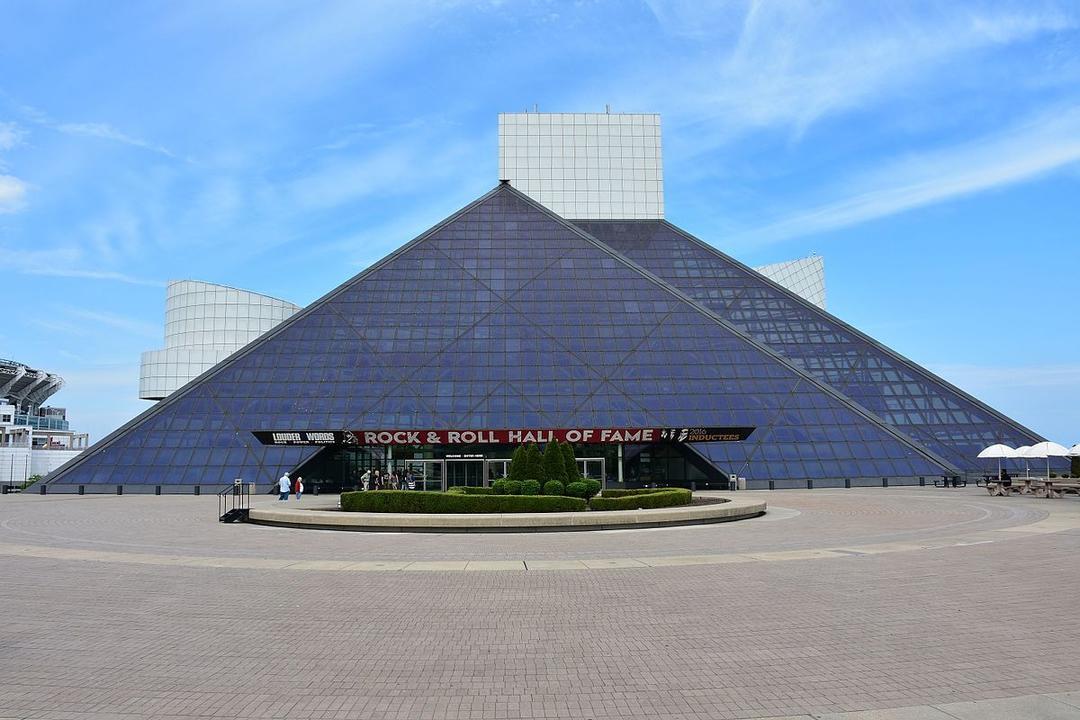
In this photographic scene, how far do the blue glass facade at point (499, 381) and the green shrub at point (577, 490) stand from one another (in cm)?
1500

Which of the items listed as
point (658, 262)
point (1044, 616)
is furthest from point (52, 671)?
point (658, 262)

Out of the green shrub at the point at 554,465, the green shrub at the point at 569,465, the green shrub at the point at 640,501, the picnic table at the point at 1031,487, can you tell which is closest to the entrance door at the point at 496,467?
the green shrub at the point at 569,465

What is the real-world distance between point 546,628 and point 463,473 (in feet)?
111

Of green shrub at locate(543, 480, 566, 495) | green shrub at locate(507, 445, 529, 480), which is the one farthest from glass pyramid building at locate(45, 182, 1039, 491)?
green shrub at locate(543, 480, 566, 495)

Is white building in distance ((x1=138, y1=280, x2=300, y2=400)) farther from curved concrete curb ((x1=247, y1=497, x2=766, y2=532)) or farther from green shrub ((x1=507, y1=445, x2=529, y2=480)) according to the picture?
curved concrete curb ((x1=247, y1=497, x2=766, y2=532))

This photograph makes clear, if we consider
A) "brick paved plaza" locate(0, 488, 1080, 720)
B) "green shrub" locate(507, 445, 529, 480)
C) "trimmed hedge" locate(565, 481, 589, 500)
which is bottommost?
"brick paved plaza" locate(0, 488, 1080, 720)

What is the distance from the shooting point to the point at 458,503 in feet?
80.0

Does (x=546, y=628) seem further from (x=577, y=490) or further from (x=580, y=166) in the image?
(x=580, y=166)

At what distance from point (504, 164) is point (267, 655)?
69419mm

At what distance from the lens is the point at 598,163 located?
7450 cm

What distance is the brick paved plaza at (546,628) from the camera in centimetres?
706

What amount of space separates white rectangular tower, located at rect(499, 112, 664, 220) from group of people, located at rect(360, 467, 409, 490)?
128 feet

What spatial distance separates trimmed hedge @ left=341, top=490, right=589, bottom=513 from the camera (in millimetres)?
24203

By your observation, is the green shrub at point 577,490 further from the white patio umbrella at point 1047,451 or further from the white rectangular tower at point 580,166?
the white rectangular tower at point 580,166
